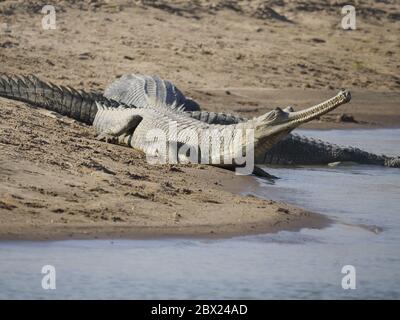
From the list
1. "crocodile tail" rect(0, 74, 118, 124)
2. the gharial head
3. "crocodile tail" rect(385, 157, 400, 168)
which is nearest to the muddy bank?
the gharial head

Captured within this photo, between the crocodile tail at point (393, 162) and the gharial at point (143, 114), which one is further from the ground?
the gharial at point (143, 114)

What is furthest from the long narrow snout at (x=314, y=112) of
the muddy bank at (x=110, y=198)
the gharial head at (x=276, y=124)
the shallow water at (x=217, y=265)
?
the shallow water at (x=217, y=265)

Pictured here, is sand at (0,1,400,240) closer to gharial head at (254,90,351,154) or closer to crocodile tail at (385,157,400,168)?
gharial head at (254,90,351,154)

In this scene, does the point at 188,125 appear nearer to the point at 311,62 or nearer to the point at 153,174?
the point at 153,174

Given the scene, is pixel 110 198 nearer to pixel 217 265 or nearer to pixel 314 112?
pixel 217 265

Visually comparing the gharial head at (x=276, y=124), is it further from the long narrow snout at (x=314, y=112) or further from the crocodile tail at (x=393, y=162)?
the crocodile tail at (x=393, y=162)

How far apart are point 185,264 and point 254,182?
3.13 meters

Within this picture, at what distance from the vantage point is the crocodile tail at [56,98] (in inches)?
506

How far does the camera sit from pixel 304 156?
12258 millimetres

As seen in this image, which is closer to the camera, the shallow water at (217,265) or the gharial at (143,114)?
the shallow water at (217,265)

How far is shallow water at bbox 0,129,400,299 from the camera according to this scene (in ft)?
22.7

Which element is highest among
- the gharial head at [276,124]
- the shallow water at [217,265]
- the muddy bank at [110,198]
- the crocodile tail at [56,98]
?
the crocodile tail at [56,98]
